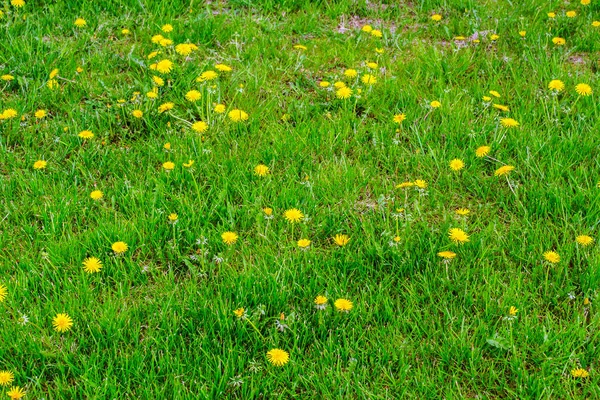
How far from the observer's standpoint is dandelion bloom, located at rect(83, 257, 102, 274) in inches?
100

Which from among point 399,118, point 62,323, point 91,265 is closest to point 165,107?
point 91,265

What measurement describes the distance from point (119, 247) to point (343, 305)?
95cm

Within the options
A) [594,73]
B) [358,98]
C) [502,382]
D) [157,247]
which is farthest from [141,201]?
[594,73]

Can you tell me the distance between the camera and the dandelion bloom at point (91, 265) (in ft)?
8.35

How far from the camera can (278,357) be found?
7.28 ft

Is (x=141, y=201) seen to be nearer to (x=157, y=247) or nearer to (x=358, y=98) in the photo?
(x=157, y=247)

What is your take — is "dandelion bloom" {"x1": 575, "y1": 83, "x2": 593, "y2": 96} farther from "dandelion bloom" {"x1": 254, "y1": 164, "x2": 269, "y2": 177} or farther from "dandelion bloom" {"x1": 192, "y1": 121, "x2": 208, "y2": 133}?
"dandelion bloom" {"x1": 192, "y1": 121, "x2": 208, "y2": 133}

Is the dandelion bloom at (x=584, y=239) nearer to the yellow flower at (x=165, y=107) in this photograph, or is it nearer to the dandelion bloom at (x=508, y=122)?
the dandelion bloom at (x=508, y=122)

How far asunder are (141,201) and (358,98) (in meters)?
1.34

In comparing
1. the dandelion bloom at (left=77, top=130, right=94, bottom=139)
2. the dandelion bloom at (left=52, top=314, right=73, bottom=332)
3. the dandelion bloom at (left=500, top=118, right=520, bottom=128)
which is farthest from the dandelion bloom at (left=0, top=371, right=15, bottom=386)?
the dandelion bloom at (left=500, top=118, right=520, bottom=128)

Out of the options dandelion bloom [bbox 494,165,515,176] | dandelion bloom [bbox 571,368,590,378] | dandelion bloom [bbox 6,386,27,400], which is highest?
dandelion bloom [bbox 494,165,515,176]

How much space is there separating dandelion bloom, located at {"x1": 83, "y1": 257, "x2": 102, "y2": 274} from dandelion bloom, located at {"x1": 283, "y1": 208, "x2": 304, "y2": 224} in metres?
Result: 0.80

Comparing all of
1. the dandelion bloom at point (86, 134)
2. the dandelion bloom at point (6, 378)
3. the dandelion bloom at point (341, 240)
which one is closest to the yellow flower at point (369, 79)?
the dandelion bloom at point (341, 240)

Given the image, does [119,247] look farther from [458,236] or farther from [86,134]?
[458,236]
